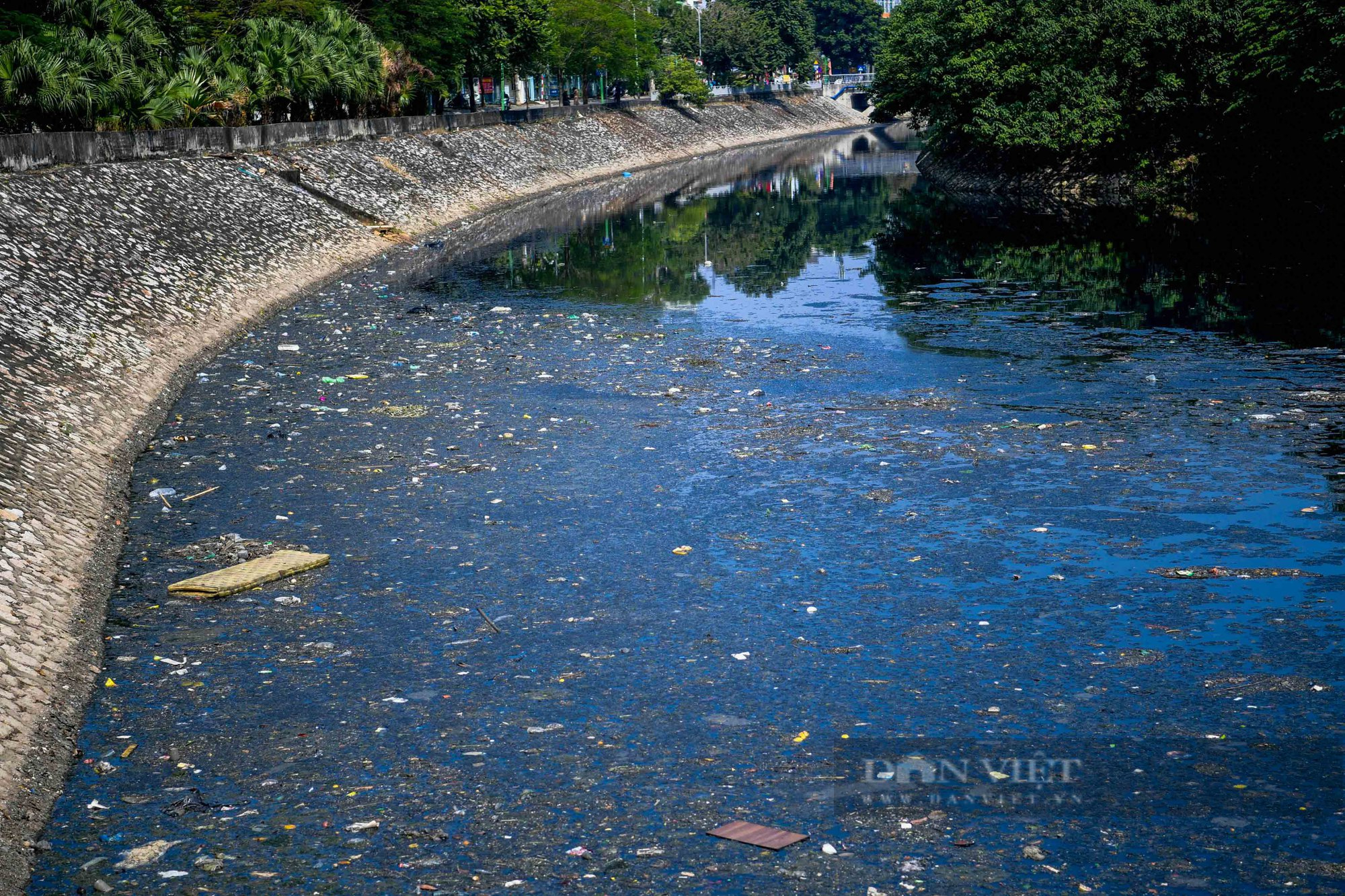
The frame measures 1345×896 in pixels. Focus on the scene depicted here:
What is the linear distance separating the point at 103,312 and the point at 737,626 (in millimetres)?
12545

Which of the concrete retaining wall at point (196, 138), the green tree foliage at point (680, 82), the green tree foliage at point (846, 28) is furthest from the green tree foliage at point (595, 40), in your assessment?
the green tree foliage at point (846, 28)

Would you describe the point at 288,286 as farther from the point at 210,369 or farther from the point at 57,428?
the point at 57,428

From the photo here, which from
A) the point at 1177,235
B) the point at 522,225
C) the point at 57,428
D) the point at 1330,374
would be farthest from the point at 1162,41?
the point at 57,428

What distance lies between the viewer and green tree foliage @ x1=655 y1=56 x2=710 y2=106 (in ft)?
282

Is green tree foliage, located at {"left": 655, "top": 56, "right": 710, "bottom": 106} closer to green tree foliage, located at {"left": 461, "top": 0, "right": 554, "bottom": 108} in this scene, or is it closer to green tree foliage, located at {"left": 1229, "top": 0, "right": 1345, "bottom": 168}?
green tree foliage, located at {"left": 461, "top": 0, "right": 554, "bottom": 108}

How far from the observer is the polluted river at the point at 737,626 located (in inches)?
243

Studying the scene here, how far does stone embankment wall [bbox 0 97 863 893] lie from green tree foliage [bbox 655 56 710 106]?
136 feet

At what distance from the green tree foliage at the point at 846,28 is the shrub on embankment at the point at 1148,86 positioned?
11115 cm

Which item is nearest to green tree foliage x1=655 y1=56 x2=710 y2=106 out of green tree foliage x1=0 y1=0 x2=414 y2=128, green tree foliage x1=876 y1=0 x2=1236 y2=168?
green tree foliage x1=876 y1=0 x2=1236 y2=168

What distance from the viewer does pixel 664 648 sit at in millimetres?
8406

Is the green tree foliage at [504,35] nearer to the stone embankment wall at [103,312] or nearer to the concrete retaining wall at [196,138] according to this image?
the concrete retaining wall at [196,138]

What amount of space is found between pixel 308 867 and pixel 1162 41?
40.8 meters

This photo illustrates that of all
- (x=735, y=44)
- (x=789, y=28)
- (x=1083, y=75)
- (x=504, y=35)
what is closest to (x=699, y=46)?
(x=735, y=44)

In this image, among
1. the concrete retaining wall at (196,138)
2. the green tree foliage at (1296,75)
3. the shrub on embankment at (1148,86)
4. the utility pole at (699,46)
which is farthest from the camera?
the utility pole at (699,46)
